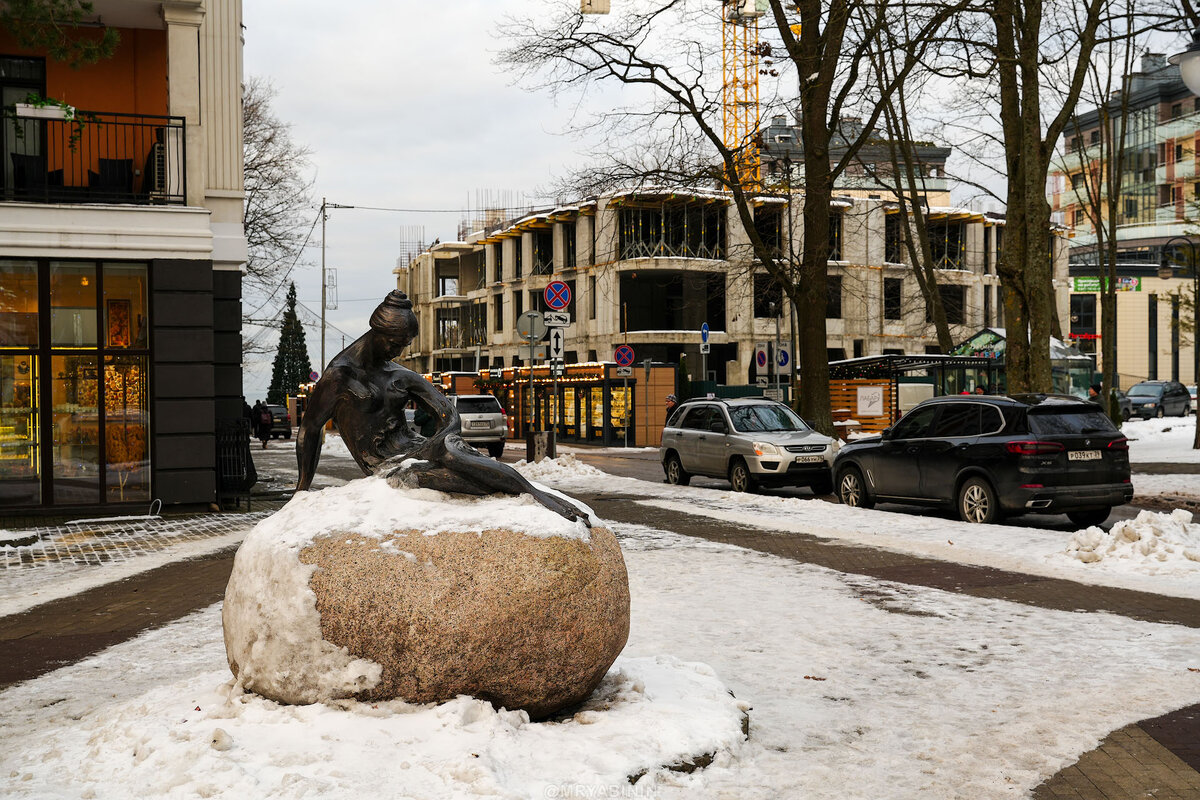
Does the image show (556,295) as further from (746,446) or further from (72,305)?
(72,305)

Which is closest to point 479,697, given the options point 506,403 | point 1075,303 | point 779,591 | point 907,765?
point 907,765

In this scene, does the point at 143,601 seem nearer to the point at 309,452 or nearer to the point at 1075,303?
the point at 309,452

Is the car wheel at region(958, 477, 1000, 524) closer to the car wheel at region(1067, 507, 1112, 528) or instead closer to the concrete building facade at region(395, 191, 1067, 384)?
the car wheel at region(1067, 507, 1112, 528)

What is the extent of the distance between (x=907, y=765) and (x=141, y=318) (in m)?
13.4

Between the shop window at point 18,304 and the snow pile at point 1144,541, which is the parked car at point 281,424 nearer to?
the shop window at point 18,304

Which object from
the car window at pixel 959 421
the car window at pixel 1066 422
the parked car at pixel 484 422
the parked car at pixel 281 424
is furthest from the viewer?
the parked car at pixel 281 424

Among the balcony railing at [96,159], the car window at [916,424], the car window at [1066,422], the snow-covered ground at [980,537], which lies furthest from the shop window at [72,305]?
the car window at [1066,422]

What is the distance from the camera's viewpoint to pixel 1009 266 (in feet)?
57.6

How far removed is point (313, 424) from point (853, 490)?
37.8 feet

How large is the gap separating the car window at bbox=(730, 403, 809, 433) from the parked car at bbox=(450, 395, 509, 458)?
503 inches

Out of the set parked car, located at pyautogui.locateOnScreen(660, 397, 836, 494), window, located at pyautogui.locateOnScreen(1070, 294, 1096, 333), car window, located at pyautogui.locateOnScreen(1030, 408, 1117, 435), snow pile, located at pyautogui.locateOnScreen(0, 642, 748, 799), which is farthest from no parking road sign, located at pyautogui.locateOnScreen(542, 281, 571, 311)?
window, located at pyautogui.locateOnScreen(1070, 294, 1096, 333)

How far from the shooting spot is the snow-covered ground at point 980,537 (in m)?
9.71

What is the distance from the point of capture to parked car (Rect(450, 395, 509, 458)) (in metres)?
31.2

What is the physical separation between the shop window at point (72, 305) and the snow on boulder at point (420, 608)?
38.1 feet
